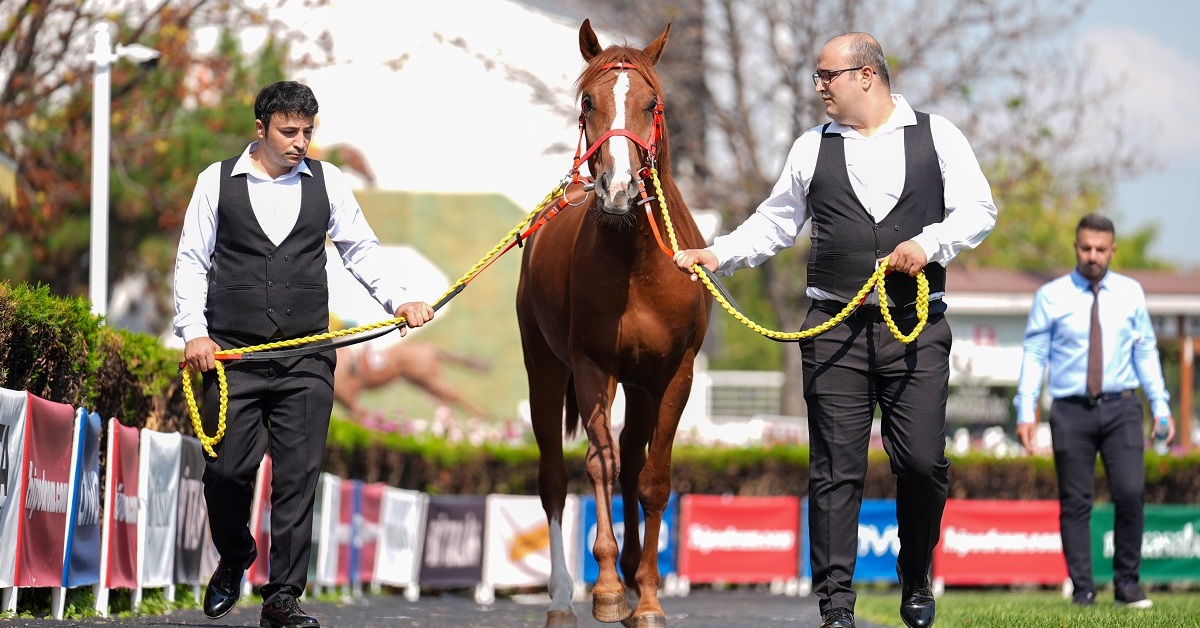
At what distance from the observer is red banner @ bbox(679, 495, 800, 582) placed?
1652 centimetres

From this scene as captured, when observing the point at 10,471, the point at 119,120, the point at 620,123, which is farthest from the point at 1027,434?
the point at 119,120

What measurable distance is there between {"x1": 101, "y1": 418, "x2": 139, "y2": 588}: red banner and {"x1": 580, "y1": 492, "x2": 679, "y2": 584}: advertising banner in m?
7.73

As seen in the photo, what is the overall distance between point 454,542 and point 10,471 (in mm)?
8599

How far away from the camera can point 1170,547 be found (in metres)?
17.1

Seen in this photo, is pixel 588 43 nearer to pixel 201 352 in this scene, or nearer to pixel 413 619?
pixel 201 352

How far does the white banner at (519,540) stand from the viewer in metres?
15.4

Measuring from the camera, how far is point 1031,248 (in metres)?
27.9

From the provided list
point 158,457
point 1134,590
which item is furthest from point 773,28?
point 158,457

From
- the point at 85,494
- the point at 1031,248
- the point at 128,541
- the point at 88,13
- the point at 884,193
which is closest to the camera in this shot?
the point at 884,193

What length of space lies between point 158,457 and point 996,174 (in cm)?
2257

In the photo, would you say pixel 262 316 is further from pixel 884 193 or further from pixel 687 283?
pixel 884 193

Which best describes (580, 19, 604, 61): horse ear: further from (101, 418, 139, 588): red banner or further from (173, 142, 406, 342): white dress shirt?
(101, 418, 139, 588): red banner

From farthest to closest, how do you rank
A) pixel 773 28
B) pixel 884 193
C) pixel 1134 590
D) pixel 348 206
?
pixel 773 28 < pixel 1134 590 < pixel 348 206 < pixel 884 193

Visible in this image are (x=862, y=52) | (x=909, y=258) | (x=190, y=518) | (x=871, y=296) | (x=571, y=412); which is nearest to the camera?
(x=909, y=258)
